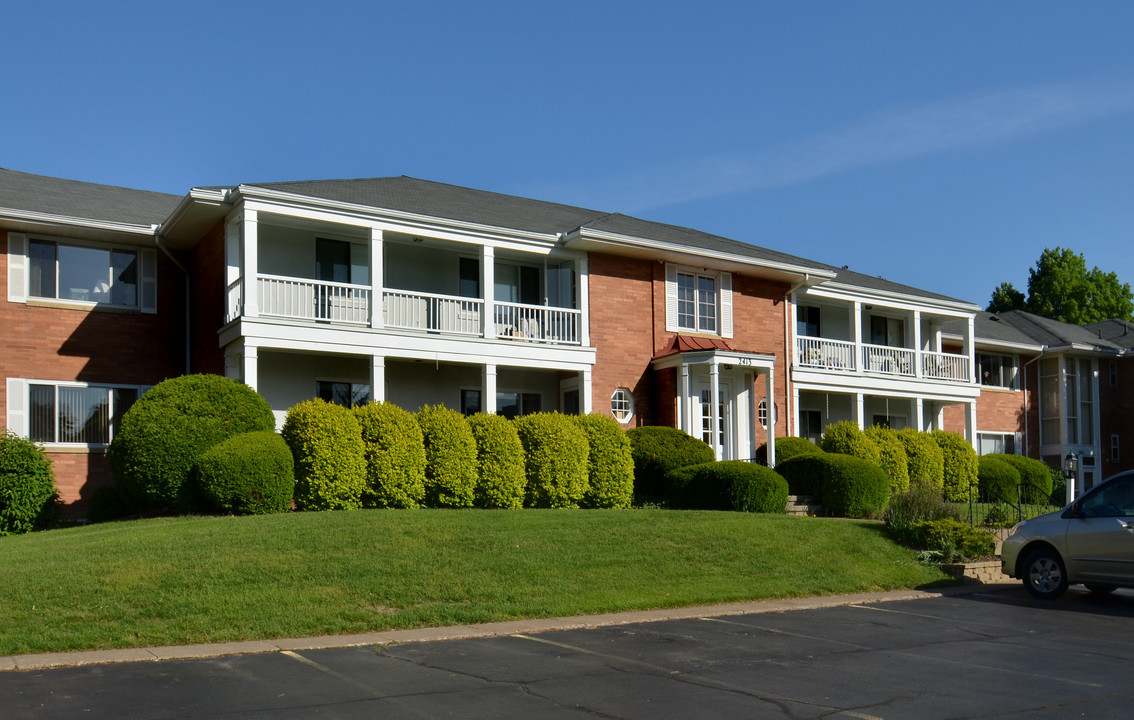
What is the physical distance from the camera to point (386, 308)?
2191cm

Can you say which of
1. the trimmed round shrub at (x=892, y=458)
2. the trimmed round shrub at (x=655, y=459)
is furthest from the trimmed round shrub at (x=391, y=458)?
the trimmed round shrub at (x=892, y=458)

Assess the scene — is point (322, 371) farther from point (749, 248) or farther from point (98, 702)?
point (98, 702)

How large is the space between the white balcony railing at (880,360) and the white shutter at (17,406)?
59.9ft

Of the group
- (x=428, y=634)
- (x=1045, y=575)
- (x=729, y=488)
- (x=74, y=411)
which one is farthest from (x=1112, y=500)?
(x=74, y=411)

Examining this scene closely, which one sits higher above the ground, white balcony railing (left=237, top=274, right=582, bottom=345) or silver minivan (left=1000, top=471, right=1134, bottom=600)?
white balcony railing (left=237, top=274, right=582, bottom=345)

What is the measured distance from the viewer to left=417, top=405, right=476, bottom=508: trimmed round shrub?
1858cm

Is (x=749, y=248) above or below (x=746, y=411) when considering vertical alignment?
above

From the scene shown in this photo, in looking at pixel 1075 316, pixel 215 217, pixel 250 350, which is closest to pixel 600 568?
pixel 250 350

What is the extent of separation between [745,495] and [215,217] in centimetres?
1196

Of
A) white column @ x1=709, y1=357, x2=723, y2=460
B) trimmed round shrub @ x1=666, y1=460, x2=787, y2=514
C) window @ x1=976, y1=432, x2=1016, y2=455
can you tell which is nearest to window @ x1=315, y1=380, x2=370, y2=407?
trimmed round shrub @ x1=666, y1=460, x2=787, y2=514

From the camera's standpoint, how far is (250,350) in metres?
19.8

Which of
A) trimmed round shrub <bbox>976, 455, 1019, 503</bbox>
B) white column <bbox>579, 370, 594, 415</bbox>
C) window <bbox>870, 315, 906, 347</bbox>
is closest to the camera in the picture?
white column <bbox>579, 370, 594, 415</bbox>

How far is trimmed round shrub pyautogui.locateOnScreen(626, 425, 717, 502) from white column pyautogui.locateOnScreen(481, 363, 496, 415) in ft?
9.67

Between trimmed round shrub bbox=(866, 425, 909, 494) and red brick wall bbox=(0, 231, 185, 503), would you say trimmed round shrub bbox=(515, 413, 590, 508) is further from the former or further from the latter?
red brick wall bbox=(0, 231, 185, 503)
